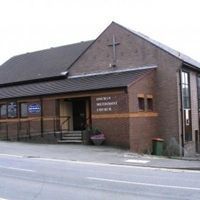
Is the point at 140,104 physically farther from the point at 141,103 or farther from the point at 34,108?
the point at 34,108

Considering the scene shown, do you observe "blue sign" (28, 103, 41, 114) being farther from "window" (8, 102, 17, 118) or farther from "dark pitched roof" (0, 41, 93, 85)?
"dark pitched roof" (0, 41, 93, 85)

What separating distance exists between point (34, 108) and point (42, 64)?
327 inches

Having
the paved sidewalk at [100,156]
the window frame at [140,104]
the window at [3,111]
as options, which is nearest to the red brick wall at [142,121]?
the window frame at [140,104]

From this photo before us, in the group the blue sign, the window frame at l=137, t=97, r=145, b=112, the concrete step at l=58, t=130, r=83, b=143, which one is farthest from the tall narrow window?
the blue sign

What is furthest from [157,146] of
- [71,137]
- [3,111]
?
[3,111]

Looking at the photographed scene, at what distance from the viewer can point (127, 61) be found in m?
32.9

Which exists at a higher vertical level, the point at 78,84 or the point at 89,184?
the point at 78,84

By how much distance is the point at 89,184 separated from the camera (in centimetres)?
1284

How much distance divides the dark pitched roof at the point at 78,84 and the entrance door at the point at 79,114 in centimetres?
159

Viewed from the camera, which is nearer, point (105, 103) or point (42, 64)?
point (105, 103)

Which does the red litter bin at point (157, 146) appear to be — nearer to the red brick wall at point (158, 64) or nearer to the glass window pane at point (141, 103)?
the red brick wall at point (158, 64)

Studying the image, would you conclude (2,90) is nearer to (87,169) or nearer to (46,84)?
(46,84)

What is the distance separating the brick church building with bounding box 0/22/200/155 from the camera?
95.9 feet

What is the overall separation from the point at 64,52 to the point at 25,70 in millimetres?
3845
